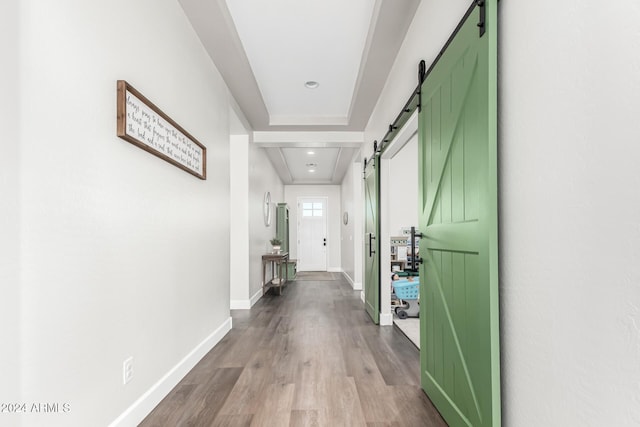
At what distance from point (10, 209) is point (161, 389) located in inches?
57.3

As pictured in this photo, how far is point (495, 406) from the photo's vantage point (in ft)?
4.57

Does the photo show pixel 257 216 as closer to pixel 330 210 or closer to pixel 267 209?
pixel 267 209

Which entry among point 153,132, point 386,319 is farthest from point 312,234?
point 153,132

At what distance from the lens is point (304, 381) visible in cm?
248

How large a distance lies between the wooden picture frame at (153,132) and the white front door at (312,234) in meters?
7.52

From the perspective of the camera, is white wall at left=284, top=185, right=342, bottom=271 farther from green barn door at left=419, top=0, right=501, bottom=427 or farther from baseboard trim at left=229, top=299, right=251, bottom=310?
green barn door at left=419, top=0, right=501, bottom=427

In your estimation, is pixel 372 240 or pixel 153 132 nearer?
pixel 153 132

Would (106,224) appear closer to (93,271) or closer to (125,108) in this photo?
(93,271)

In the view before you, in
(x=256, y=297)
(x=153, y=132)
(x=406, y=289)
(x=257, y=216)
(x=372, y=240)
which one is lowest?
(x=256, y=297)

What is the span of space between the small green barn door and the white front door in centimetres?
529

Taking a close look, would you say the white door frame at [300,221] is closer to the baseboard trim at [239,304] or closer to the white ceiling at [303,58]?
the white ceiling at [303,58]

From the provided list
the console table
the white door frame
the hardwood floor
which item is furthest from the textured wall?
the white door frame

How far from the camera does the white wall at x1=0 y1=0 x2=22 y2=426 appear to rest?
1161 millimetres

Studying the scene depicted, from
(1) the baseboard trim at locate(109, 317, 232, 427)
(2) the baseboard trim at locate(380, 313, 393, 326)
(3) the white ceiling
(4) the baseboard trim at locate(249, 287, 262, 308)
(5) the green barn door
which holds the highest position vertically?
(3) the white ceiling
